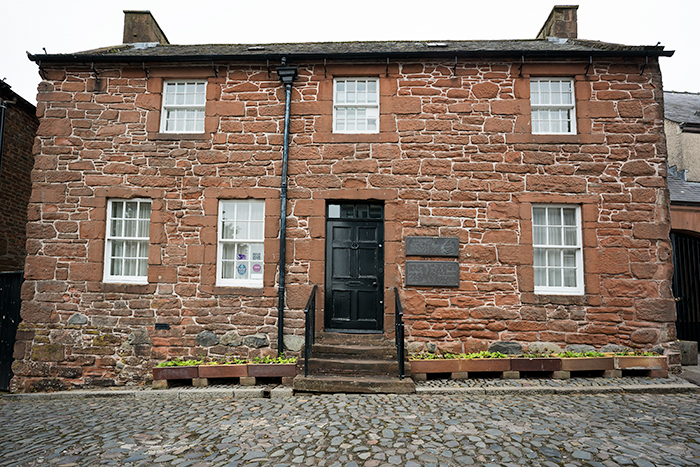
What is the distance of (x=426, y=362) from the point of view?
263 inches

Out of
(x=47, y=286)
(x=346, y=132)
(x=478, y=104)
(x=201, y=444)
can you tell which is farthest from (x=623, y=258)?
(x=47, y=286)

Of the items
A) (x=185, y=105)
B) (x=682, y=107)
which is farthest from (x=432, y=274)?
(x=682, y=107)

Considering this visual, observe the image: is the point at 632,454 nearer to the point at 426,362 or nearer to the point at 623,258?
the point at 426,362

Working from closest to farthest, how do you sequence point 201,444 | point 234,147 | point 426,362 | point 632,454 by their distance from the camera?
point 632,454 → point 201,444 → point 426,362 → point 234,147

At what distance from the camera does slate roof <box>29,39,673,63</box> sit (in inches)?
297

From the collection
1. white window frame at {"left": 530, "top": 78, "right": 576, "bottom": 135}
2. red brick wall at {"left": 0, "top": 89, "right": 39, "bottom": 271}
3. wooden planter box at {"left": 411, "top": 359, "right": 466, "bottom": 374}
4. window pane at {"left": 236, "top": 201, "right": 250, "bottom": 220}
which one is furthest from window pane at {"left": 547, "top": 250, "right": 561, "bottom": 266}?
red brick wall at {"left": 0, "top": 89, "right": 39, "bottom": 271}

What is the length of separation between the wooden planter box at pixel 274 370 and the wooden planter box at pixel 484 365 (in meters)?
2.97

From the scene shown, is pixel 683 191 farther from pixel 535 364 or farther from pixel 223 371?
pixel 223 371

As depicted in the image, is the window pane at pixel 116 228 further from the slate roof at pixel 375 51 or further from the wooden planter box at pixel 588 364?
the wooden planter box at pixel 588 364

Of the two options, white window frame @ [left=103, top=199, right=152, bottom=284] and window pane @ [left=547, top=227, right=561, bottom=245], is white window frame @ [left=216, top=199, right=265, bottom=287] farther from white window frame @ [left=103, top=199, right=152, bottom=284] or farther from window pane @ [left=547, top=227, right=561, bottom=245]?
window pane @ [left=547, top=227, right=561, bottom=245]

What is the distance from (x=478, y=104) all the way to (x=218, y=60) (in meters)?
5.40

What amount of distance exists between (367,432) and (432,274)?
140 inches

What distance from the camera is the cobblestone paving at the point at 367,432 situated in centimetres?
398

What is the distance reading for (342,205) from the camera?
306 inches
